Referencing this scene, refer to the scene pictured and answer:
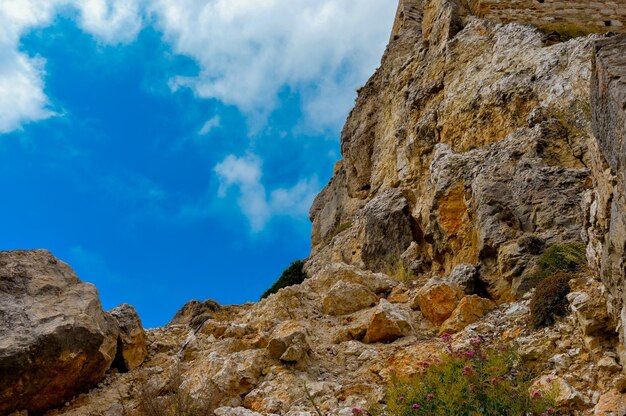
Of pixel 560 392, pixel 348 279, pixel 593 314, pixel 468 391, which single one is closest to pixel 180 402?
pixel 468 391

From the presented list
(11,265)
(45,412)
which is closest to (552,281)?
(45,412)

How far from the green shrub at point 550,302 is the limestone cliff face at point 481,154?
1.70 meters

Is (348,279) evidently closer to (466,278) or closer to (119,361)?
(466,278)

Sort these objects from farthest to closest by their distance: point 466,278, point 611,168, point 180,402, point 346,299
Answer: point 346,299
point 466,278
point 180,402
point 611,168

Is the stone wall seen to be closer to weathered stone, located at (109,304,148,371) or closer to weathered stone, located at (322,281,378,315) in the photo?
weathered stone, located at (322,281,378,315)

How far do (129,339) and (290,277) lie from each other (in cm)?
1463

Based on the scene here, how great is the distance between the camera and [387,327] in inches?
337

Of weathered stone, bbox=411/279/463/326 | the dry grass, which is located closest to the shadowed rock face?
weathered stone, bbox=411/279/463/326

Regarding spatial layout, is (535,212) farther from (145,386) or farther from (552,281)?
(145,386)

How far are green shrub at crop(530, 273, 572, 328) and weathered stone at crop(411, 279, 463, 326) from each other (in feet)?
6.40

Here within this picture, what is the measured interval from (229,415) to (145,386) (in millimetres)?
1652

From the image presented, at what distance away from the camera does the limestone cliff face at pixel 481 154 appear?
409 inches

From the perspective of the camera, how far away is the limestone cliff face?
34.1 feet

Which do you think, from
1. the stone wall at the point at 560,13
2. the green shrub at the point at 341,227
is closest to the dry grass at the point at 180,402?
the stone wall at the point at 560,13
